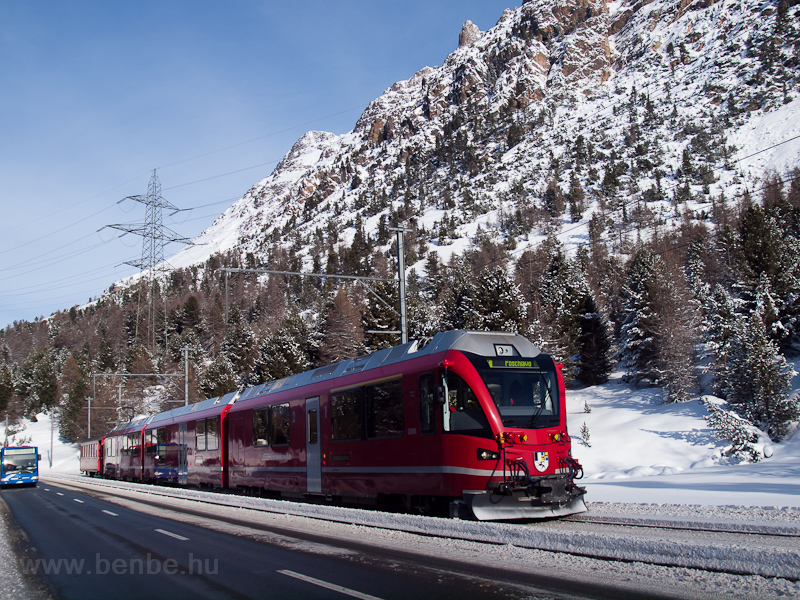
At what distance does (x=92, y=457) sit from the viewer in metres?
50.5

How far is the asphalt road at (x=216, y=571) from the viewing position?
6.64 meters

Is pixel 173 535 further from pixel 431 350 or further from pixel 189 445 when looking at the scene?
pixel 189 445

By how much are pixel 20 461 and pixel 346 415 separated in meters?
37.3

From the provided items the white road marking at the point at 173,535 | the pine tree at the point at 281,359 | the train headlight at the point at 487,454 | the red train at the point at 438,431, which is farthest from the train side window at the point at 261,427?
the pine tree at the point at 281,359

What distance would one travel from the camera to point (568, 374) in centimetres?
5294

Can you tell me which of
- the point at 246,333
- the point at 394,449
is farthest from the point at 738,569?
the point at 246,333

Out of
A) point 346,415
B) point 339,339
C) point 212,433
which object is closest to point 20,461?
point 212,433

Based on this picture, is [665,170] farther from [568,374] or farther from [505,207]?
[568,374]

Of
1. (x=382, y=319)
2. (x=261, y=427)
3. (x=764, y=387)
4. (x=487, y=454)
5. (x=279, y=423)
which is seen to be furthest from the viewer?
(x=382, y=319)

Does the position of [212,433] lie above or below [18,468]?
above

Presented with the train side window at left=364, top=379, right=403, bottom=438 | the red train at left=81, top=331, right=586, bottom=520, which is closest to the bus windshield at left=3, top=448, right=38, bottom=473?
the red train at left=81, top=331, right=586, bottom=520

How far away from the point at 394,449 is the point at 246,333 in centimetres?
8145

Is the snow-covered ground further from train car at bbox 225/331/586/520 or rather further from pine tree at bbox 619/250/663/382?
train car at bbox 225/331/586/520

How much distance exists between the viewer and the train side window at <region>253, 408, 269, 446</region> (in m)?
19.1
